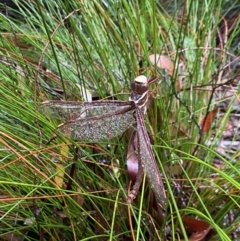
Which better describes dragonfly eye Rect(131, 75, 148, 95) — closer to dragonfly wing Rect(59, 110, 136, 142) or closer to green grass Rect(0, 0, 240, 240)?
dragonfly wing Rect(59, 110, 136, 142)

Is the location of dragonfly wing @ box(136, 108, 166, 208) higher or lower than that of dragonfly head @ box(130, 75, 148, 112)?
lower

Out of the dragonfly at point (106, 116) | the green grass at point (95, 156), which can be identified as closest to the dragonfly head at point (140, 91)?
the dragonfly at point (106, 116)

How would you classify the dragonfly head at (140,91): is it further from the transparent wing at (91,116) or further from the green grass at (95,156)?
the green grass at (95,156)

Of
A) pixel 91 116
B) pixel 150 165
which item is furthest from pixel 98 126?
pixel 150 165

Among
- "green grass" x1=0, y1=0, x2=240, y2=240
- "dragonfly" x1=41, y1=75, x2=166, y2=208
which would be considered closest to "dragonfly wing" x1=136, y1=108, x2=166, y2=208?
"dragonfly" x1=41, y1=75, x2=166, y2=208

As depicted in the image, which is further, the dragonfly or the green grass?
the green grass

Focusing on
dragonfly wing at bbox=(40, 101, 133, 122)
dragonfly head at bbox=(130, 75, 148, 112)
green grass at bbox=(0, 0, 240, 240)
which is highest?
dragonfly head at bbox=(130, 75, 148, 112)

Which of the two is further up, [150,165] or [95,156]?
[150,165]

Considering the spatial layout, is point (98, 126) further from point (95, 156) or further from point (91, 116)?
point (95, 156)
